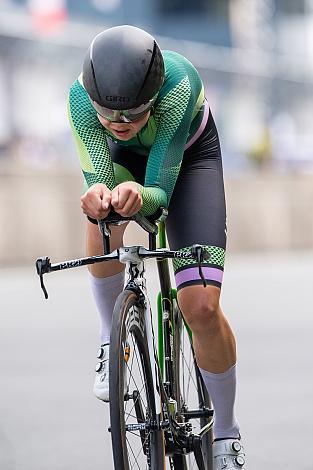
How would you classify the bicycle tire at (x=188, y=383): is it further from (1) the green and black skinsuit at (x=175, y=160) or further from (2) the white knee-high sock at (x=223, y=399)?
(1) the green and black skinsuit at (x=175, y=160)

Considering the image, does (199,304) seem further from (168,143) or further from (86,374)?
(86,374)

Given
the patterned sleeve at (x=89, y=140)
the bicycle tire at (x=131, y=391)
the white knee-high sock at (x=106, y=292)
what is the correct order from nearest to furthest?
the bicycle tire at (x=131, y=391), the patterned sleeve at (x=89, y=140), the white knee-high sock at (x=106, y=292)

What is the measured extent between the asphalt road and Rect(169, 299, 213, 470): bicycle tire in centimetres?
73

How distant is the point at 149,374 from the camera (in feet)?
16.4

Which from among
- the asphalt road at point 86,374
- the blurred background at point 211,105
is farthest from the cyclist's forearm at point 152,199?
the blurred background at point 211,105

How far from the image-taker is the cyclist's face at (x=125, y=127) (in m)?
4.97

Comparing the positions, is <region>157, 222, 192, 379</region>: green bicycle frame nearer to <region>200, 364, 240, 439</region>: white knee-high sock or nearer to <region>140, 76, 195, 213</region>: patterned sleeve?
<region>200, 364, 240, 439</region>: white knee-high sock

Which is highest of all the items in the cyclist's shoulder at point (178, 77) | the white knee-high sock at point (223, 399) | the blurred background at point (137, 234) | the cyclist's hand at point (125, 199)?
the blurred background at point (137, 234)

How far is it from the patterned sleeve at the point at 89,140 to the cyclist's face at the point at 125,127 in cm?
11

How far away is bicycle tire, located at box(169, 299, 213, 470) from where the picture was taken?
5.68 m

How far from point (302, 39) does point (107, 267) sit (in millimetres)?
28024

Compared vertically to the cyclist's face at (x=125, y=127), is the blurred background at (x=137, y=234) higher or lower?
higher

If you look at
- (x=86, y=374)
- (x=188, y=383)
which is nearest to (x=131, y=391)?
(x=188, y=383)

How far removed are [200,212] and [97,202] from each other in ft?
3.06
